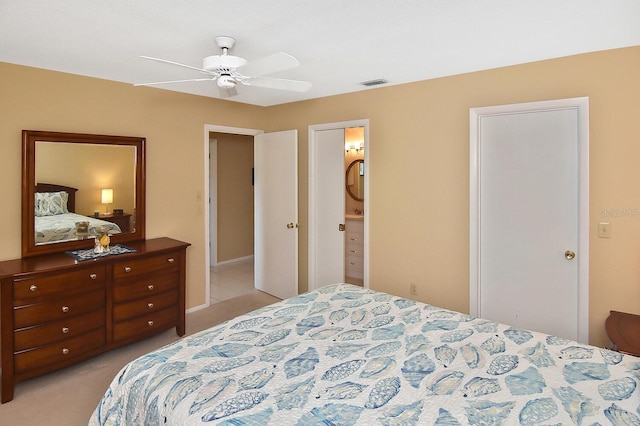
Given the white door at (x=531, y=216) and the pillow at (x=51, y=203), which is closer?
the white door at (x=531, y=216)

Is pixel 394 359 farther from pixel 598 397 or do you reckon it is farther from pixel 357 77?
pixel 357 77

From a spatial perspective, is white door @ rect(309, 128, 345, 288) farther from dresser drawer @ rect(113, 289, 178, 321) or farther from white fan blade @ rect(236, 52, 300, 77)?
white fan blade @ rect(236, 52, 300, 77)

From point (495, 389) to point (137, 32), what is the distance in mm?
2631

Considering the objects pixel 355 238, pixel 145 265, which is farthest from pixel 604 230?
pixel 145 265

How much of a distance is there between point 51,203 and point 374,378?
295 cm

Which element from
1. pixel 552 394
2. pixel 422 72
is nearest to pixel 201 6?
pixel 422 72

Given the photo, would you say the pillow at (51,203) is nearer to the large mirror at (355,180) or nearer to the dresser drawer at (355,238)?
the dresser drawer at (355,238)

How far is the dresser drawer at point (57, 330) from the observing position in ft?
8.57

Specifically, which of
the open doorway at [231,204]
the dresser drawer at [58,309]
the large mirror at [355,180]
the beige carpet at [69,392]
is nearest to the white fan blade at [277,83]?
the dresser drawer at [58,309]

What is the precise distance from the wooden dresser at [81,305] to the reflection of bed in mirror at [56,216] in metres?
0.19

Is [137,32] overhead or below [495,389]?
overhead

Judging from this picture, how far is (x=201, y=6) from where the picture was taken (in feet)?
6.29

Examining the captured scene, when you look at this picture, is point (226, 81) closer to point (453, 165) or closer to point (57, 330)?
point (453, 165)

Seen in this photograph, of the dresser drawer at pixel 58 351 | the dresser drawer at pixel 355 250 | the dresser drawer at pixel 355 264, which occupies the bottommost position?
the dresser drawer at pixel 58 351
